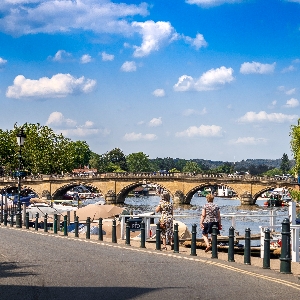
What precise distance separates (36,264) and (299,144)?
71869mm

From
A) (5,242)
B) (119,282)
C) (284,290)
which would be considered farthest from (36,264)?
(5,242)

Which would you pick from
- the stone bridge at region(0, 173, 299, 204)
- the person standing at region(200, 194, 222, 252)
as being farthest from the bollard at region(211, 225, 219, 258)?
the stone bridge at region(0, 173, 299, 204)

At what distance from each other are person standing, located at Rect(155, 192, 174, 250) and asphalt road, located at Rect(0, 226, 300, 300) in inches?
81.7

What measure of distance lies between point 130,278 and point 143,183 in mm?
98215

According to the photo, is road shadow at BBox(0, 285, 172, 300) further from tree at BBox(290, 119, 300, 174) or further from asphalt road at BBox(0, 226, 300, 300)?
tree at BBox(290, 119, 300, 174)

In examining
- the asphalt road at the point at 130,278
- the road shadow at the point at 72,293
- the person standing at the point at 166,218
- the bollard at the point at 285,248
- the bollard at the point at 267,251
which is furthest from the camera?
the person standing at the point at 166,218

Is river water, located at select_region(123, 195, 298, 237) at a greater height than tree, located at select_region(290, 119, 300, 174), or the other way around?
tree, located at select_region(290, 119, 300, 174)

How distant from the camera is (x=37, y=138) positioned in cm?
13100

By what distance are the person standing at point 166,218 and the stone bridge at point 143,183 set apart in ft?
268

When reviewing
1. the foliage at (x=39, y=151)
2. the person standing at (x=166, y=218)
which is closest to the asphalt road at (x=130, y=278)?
the person standing at (x=166, y=218)

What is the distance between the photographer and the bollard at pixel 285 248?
1401cm

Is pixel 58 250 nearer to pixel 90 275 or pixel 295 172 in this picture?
pixel 90 275

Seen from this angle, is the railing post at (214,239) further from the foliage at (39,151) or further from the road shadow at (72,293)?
the foliage at (39,151)

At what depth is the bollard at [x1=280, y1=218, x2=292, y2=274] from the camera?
46.0 ft
